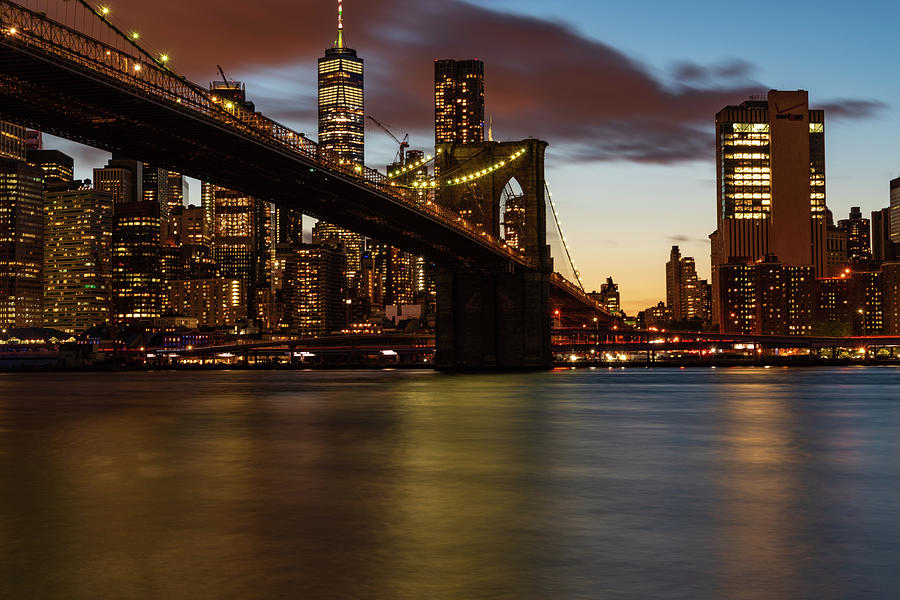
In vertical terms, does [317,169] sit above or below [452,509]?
above

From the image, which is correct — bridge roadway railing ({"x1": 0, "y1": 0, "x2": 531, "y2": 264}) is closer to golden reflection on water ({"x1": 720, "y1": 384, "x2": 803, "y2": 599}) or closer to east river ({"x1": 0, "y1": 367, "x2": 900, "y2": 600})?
east river ({"x1": 0, "y1": 367, "x2": 900, "y2": 600})

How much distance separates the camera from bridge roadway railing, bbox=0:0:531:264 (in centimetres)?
3416

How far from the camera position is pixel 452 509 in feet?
49.9

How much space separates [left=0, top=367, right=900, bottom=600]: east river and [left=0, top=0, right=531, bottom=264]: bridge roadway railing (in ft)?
40.5

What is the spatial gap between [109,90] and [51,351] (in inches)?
5319

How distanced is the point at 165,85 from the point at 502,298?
135ft

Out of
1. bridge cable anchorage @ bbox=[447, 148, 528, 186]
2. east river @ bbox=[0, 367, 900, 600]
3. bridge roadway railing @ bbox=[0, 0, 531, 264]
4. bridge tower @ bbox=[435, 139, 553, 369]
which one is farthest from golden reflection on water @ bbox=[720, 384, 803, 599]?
bridge cable anchorage @ bbox=[447, 148, 528, 186]

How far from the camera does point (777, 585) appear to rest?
10.2 meters

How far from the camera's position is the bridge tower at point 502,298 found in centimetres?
7981

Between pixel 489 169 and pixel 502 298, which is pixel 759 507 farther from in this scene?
pixel 489 169

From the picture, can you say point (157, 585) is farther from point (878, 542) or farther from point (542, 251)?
point (542, 251)

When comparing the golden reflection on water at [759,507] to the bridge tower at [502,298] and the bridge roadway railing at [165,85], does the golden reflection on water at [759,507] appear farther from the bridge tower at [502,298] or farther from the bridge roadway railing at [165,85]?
the bridge tower at [502,298]

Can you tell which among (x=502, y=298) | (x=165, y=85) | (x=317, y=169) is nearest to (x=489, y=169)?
(x=502, y=298)

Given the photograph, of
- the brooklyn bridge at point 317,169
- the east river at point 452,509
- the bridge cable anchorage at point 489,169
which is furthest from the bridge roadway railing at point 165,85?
the bridge cable anchorage at point 489,169
